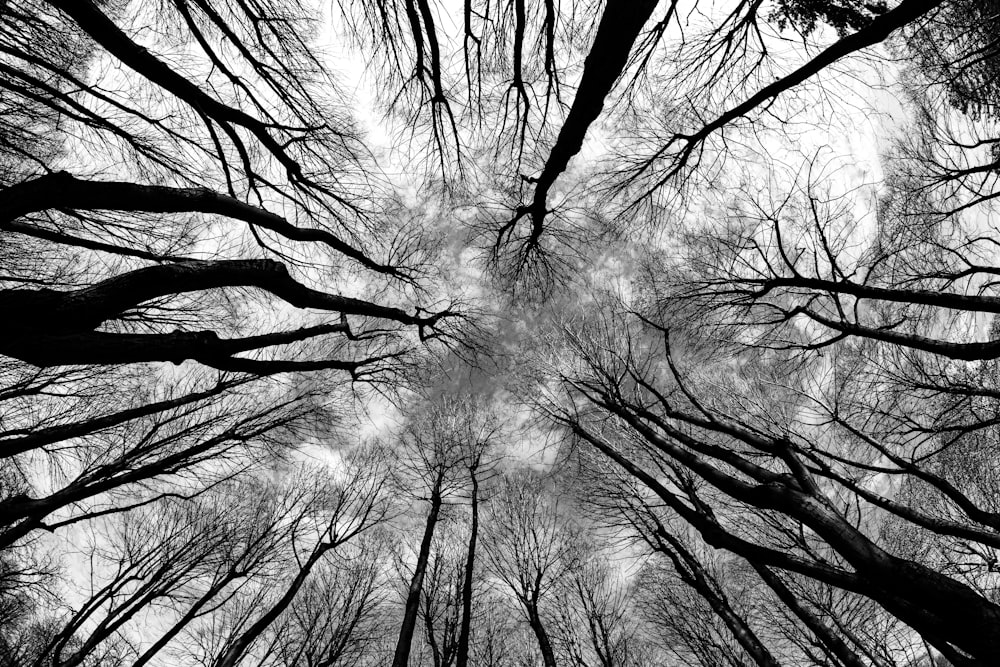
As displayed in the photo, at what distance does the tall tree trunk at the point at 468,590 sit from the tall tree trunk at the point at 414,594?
899mm

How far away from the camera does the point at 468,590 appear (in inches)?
304

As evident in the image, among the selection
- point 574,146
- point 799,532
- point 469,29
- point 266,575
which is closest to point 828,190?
point 574,146

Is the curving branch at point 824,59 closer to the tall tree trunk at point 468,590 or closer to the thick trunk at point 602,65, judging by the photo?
the thick trunk at point 602,65

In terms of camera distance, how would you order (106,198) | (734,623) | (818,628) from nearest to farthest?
(106,198)
(818,628)
(734,623)

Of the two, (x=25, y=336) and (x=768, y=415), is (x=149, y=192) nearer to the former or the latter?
(x=25, y=336)

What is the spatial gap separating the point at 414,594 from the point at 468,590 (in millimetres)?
1132

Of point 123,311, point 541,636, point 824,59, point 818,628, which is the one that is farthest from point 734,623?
point 123,311

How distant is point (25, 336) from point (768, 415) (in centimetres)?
873

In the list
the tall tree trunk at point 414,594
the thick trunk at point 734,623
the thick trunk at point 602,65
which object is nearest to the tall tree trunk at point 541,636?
the tall tree trunk at point 414,594

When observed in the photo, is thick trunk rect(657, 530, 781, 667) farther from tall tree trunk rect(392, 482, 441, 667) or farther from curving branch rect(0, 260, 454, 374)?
curving branch rect(0, 260, 454, 374)

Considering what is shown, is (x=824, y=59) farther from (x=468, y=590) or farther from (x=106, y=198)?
(x=468, y=590)

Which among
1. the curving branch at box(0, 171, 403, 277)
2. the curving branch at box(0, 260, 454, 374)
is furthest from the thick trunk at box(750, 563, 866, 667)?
the curving branch at box(0, 171, 403, 277)

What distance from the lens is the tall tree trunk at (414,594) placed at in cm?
645

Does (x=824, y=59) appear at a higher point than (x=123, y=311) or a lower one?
higher
